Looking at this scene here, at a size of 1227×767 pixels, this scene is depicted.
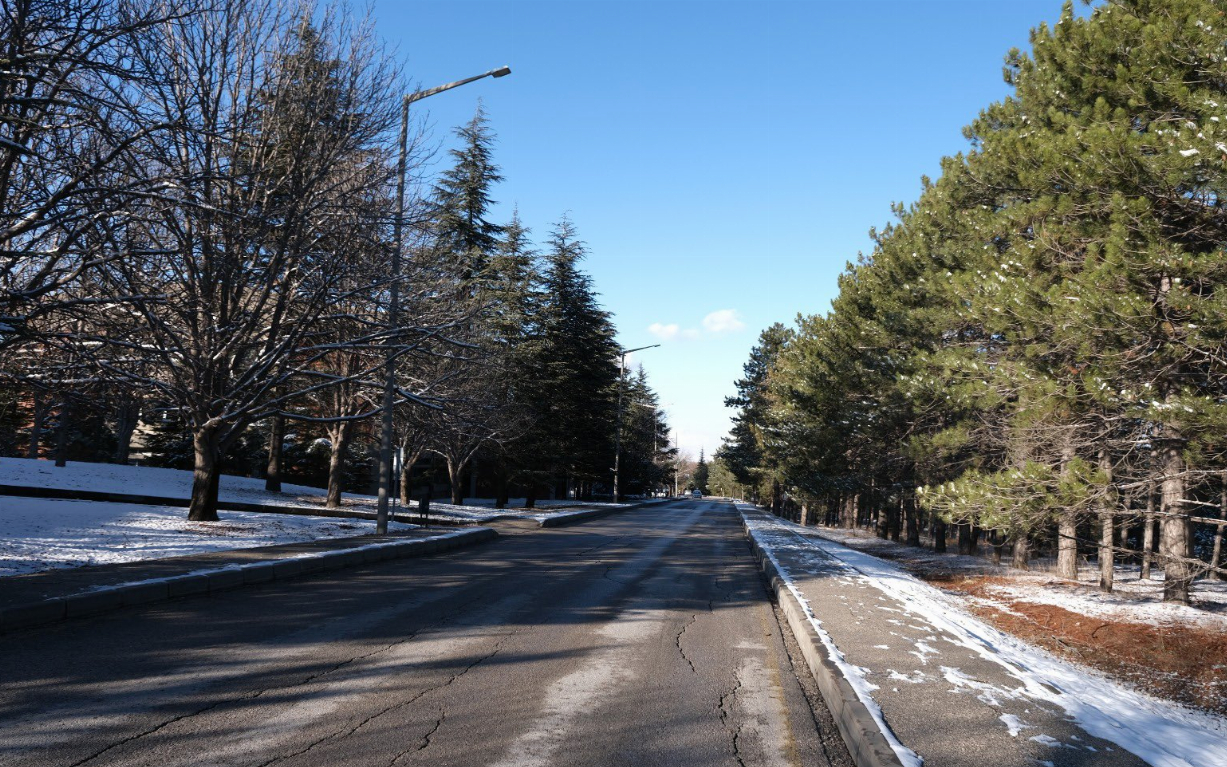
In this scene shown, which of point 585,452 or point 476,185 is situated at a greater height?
point 476,185

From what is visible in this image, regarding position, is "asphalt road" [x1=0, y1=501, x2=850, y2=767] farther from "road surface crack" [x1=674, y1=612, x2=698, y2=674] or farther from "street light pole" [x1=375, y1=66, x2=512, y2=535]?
"street light pole" [x1=375, y1=66, x2=512, y2=535]

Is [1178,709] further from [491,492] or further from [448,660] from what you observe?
[491,492]

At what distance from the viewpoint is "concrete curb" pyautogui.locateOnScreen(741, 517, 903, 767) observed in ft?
15.4

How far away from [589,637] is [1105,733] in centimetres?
470

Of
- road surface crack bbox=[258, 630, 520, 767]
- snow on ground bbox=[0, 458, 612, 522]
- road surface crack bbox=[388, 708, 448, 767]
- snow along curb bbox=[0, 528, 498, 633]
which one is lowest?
snow on ground bbox=[0, 458, 612, 522]

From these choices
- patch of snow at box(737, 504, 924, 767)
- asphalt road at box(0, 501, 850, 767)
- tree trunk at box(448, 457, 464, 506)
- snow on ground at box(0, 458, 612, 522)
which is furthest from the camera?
tree trunk at box(448, 457, 464, 506)

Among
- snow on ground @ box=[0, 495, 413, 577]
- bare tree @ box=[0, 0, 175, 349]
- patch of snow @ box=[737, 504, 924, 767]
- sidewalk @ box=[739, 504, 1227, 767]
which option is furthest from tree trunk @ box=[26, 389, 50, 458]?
sidewalk @ box=[739, 504, 1227, 767]

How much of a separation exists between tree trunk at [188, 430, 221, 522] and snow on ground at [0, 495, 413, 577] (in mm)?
408

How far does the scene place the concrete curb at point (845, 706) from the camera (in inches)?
185

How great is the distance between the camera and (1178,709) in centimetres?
779

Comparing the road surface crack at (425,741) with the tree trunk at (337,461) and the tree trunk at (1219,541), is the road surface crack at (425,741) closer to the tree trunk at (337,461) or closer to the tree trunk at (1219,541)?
the tree trunk at (1219,541)

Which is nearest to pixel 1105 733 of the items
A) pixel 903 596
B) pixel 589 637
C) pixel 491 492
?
pixel 589 637

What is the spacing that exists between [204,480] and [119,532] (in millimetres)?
2984

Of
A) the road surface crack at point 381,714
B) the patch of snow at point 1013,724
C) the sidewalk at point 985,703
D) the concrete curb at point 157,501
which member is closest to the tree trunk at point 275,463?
the concrete curb at point 157,501
